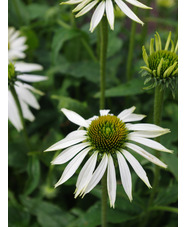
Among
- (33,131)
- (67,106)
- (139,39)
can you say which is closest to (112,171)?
(67,106)

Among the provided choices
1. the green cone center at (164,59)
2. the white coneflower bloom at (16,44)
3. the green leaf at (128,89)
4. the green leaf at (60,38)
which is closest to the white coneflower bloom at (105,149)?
the green cone center at (164,59)

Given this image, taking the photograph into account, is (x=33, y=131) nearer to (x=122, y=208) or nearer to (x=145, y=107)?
(x=145, y=107)

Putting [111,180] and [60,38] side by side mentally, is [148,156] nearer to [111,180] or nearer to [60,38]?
[111,180]

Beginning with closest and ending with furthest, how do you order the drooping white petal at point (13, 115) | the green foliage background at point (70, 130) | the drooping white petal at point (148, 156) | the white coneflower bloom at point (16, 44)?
the drooping white petal at point (148, 156) → the green foliage background at point (70, 130) → the drooping white petal at point (13, 115) → the white coneflower bloom at point (16, 44)

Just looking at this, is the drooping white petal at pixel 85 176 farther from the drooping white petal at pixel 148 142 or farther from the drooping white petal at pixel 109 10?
the drooping white petal at pixel 109 10

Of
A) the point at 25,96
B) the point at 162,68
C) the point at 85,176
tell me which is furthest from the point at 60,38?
the point at 85,176
